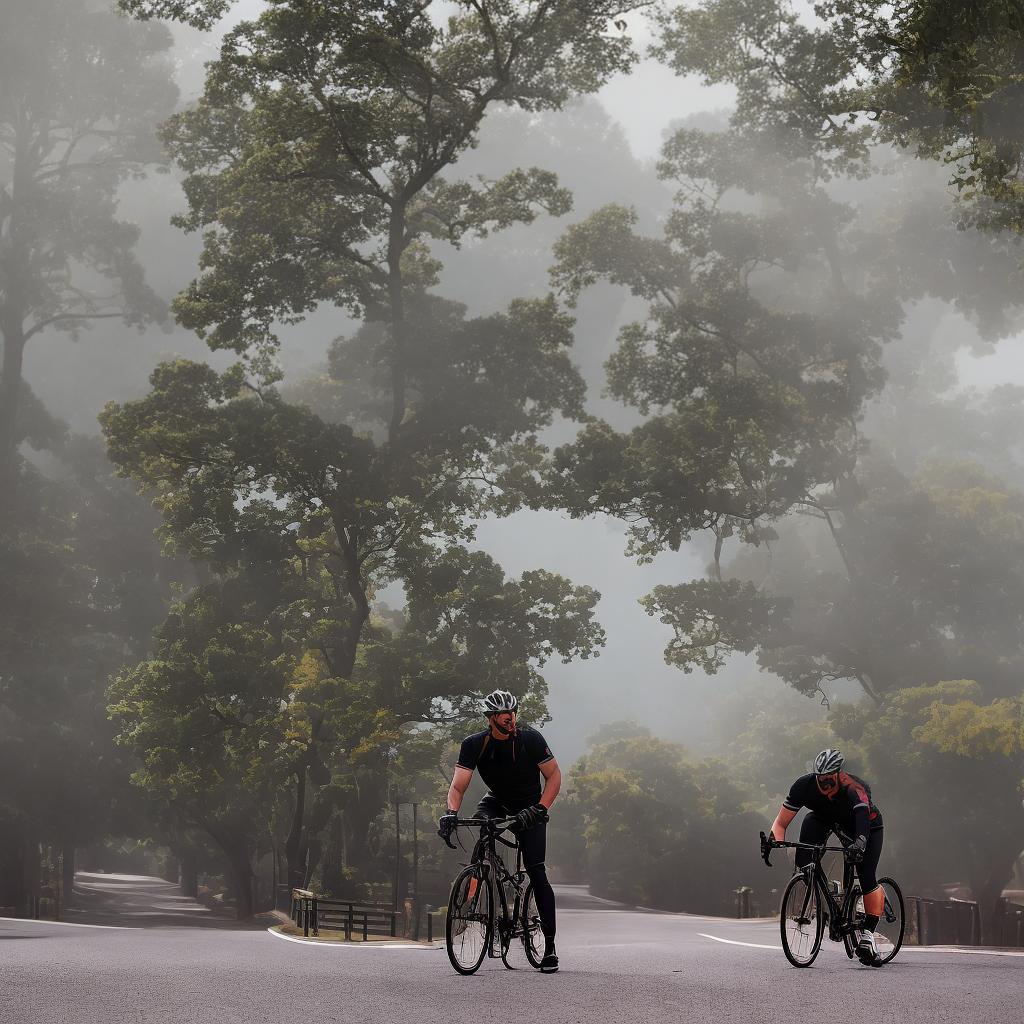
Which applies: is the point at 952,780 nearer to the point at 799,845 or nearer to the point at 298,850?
the point at 298,850

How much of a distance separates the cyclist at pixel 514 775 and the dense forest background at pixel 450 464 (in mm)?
9838

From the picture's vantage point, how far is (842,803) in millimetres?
9344

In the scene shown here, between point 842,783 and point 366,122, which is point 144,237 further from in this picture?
point 842,783

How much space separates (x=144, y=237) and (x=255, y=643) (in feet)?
237

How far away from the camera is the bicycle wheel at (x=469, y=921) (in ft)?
27.4

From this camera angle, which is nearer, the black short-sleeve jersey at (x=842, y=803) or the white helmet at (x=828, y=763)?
the white helmet at (x=828, y=763)

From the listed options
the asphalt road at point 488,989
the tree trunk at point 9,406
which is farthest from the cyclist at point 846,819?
the tree trunk at point 9,406

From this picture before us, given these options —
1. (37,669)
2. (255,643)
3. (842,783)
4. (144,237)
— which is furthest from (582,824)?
(144,237)

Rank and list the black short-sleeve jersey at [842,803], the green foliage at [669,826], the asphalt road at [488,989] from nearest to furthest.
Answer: the asphalt road at [488,989], the black short-sleeve jersey at [842,803], the green foliage at [669,826]

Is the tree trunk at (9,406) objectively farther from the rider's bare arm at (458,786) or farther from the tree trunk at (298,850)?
the rider's bare arm at (458,786)

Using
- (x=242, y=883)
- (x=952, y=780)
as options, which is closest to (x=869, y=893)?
(x=952, y=780)

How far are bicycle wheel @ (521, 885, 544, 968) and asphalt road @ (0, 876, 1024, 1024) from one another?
13 cm

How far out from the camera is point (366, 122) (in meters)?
30.5

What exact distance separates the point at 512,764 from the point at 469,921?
43.2 inches
